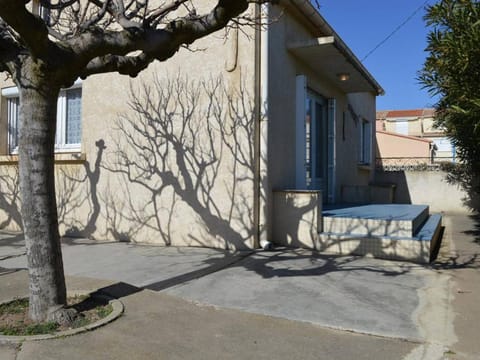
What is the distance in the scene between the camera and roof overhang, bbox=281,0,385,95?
7.91m

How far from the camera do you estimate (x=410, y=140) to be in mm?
25484

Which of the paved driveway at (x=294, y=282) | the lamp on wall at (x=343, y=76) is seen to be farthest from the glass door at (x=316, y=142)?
the paved driveway at (x=294, y=282)

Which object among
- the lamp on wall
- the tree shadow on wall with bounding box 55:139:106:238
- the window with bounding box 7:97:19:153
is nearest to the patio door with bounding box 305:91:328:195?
the lamp on wall

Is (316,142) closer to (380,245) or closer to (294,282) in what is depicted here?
(380,245)

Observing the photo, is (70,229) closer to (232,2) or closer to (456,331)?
(232,2)

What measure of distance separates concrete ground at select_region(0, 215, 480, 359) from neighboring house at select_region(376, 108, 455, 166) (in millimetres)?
11168

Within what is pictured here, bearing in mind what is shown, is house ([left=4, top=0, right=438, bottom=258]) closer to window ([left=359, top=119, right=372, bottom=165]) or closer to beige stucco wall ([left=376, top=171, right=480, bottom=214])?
window ([left=359, top=119, right=372, bottom=165])

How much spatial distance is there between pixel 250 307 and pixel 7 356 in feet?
7.24

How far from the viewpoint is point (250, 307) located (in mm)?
A: 4371

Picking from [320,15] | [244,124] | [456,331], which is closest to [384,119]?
[320,15]

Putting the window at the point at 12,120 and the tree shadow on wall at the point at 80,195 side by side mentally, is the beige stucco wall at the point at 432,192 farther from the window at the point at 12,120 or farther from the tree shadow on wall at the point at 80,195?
the window at the point at 12,120

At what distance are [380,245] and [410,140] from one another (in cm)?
2076

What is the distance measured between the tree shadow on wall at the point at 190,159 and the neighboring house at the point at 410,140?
10.5m

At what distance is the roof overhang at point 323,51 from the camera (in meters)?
7.91
